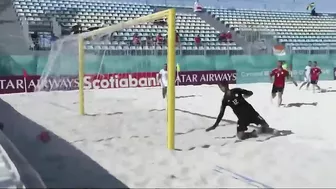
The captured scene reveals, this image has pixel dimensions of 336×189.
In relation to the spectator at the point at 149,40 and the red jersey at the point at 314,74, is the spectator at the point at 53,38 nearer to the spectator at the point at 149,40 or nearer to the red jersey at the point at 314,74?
the spectator at the point at 149,40

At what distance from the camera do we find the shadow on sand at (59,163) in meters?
4.27

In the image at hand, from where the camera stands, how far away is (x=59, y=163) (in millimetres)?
4992

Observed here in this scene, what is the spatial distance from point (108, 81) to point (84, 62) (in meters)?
6.75

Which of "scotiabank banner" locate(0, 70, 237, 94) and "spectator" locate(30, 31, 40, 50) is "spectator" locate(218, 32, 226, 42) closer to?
"scotiabank banner" locate(0, 70, 237, 94)

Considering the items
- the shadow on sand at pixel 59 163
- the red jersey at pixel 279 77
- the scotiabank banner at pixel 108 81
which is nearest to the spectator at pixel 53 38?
the scotiabank banner at pixel 108 81

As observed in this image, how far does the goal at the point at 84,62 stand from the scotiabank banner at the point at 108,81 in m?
0.05

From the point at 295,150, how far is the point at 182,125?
9.32ft

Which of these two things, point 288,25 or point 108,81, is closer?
point 108,81

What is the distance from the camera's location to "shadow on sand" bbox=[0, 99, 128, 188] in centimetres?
427

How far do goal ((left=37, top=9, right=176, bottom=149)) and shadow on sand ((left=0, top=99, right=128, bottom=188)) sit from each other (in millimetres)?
1447

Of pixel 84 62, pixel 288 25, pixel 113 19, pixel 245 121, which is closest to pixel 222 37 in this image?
pixel 113 19

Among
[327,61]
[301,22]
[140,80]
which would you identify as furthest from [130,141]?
[301,22]

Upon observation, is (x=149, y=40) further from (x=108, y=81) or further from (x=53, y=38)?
(x=53, y=38)

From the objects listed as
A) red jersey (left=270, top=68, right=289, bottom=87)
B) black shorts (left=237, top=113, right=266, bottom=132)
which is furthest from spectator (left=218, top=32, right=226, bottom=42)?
black shorts (left=237, top=113, right=266, bottom=132)
